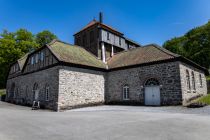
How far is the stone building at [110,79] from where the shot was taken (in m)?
15.7

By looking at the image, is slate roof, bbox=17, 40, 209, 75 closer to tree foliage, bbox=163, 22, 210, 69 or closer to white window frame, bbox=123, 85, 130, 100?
white window frame, bbox=123, 85, 130, 100

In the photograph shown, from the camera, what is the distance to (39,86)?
19234mm

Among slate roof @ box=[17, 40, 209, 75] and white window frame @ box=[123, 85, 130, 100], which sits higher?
slate roof @ box=[17, 40, 209, 75]

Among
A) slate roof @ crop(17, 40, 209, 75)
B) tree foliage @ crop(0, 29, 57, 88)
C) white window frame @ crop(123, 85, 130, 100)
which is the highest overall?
tree foliage @ crop(0, 29, 57, 88)

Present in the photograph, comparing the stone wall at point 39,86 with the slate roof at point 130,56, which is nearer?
the stone wall at point 39,86

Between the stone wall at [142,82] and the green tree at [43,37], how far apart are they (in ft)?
99.5

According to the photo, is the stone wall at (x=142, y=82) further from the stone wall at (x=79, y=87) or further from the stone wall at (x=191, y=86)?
the stone wall at (x=79, y=87)

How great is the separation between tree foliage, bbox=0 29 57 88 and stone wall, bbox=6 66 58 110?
12.8 m

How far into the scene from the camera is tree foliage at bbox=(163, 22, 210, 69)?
36750mm

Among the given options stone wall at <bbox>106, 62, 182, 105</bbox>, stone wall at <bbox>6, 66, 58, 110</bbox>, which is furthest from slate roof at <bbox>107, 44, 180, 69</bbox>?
stone wall at <bbox>6, 66, 58, 110</bbox>

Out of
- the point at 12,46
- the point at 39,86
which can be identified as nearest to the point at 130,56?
the point at 39,86

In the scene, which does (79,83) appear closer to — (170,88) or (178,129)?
(170,88)

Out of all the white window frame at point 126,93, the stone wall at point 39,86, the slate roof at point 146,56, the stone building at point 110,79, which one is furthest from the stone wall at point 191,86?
the stone wall at point 39,86

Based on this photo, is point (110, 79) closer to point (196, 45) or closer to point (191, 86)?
point (191, 86)
